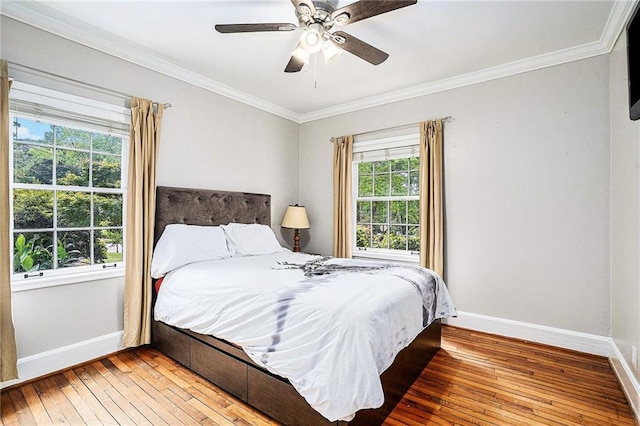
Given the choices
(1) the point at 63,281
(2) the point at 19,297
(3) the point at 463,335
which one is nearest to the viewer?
(2) the point at 19,297

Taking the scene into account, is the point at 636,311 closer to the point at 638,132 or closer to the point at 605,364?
the point at 605,364

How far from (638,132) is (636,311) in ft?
3.81

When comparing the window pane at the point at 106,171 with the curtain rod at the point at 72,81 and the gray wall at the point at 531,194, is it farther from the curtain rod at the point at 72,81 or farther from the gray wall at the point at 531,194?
the gray wall at the point at 531,194

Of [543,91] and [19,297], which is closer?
[19,297]

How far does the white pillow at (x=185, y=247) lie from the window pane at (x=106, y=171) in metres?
0.64

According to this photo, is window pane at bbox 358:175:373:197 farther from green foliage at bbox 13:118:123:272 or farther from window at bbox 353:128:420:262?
green foliage at bbox 13:118:123:272

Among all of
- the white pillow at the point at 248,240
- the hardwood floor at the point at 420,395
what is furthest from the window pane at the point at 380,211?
the hardwood floor at the point at 420,395

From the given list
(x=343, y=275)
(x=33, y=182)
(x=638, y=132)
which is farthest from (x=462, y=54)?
(x=33, y=182)

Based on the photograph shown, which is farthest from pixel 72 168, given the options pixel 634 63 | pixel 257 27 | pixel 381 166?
pixel 634 63

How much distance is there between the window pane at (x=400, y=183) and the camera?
394cm

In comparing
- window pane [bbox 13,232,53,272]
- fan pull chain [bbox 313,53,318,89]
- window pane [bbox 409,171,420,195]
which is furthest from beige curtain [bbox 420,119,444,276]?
window pane [bbox 13,232,53,272]

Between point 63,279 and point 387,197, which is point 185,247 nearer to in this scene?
point 63,279

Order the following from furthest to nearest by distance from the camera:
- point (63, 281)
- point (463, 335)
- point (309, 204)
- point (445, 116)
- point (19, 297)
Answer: point (309, 204), point (445, 116), point (463, 335), point (63, 281), point (19, 297)

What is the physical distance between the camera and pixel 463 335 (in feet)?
10.5
